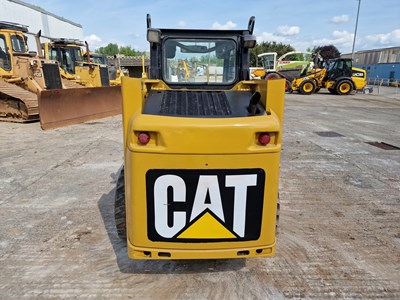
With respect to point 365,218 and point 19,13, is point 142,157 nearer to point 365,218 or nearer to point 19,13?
point 365,218

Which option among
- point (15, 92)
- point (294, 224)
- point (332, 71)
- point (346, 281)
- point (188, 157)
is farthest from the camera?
point (332, 71)

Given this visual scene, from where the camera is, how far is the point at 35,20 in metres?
27.4

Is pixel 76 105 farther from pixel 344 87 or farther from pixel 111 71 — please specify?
pixel 344 87

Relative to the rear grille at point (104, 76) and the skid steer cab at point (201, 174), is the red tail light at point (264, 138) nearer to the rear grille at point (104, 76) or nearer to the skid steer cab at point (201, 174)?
the skid steer cab at point (201, 174)

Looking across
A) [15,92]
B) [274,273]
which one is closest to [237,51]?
[274,273]

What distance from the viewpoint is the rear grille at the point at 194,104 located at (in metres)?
2.45

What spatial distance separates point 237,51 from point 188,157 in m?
1.96

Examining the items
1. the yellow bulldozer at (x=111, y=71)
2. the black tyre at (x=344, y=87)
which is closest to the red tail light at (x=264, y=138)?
the yellow bulldozer at (x=111, y=71)

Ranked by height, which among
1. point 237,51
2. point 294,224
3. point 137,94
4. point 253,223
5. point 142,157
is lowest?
point 294,224

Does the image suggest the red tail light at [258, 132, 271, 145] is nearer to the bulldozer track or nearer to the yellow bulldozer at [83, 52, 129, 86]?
the bulldozer track

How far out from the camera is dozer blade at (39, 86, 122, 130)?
8.64m

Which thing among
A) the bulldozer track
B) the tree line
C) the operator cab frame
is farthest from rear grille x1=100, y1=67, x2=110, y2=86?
the tree line

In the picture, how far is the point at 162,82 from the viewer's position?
340cm

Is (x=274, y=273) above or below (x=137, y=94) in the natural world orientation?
below
